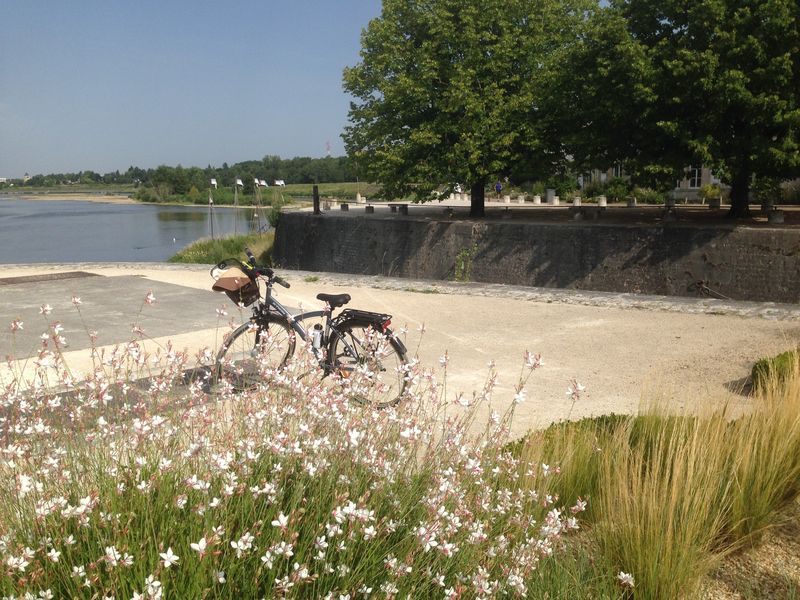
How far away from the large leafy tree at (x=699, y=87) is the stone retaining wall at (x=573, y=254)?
2.03m

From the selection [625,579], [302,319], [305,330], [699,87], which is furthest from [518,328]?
[699,87]

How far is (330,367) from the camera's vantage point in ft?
19.2

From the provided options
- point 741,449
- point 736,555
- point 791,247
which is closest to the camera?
point 736,555

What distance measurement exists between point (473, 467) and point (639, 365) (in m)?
5.60

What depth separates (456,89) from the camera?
2536 centimetres

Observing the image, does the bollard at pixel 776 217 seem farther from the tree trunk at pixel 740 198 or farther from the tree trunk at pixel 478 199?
the tree trunk at pixel 478 199

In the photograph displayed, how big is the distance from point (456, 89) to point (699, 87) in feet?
31.1

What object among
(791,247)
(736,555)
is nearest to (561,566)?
(736,555)

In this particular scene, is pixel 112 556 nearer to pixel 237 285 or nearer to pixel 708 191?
pixel 237 285

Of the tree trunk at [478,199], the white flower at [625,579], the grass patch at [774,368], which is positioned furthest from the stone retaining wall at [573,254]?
the white flower at [625,579]

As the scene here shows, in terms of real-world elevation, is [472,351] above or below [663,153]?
below

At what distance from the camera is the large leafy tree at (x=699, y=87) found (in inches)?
672

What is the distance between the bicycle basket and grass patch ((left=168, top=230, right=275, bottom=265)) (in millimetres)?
22136

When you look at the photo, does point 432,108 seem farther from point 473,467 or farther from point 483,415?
point 473,467
